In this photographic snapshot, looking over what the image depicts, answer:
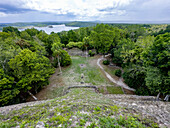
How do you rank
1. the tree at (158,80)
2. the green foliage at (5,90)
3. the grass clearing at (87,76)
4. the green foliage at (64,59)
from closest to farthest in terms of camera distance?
1. the tree at (158,80)
2. the green foliage at (5,90)
3. the grass clearing at (87,76)
4. the green foliage at (64,59)

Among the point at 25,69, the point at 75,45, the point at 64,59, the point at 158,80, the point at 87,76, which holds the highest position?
the point at 158,80

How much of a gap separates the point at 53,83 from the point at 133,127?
14569 mm

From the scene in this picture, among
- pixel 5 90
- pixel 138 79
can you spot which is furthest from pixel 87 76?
pixel 5 90

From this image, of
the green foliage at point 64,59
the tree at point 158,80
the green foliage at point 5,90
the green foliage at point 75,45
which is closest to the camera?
the tree at point 158,80

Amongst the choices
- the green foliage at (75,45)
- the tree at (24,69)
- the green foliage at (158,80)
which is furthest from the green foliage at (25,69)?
the green foliage at (75,45)

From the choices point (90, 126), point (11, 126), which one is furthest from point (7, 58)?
point (90, 126)

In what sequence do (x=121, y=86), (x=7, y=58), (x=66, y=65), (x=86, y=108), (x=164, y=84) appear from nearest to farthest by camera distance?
(x=86, y=108)
(x=164, y=84)
(x=7, y=58)
(x=121, y=86)
(x=66, y=65)

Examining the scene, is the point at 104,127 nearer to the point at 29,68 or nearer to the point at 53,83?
the point at 29,68

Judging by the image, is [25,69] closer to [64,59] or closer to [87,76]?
[87,76]

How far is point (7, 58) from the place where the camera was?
11.6 meters

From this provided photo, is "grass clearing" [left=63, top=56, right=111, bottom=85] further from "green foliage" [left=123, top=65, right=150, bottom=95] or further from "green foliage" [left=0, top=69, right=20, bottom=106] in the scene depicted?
"green foliage" [left=0, top=69, right=20, bottom=106]

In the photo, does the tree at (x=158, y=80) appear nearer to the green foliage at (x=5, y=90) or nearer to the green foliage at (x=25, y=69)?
the green foliage at (x=25, y=69)

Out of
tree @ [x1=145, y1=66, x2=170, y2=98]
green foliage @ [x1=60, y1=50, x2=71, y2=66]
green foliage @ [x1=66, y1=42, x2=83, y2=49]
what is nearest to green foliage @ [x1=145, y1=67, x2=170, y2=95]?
tree @ [x1=145, y1=66, x2=170, y2=98]

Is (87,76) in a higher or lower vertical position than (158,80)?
lower
